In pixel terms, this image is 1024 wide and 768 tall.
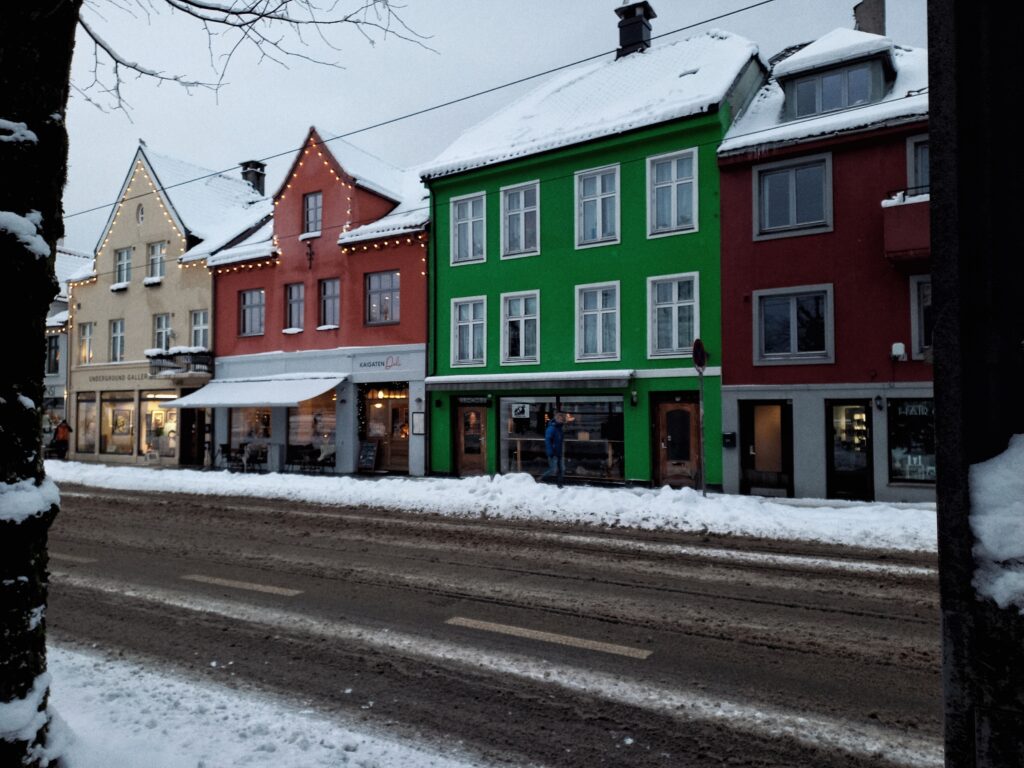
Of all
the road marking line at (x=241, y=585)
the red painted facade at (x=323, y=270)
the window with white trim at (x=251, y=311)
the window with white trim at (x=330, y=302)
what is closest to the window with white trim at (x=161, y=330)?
the red painted facade at (x=323, y=270)

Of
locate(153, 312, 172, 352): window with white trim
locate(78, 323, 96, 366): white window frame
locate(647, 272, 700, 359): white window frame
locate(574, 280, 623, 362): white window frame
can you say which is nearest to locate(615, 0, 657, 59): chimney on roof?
locate(574, 280, 623, 362): white window frame

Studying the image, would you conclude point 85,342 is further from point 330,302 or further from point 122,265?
point 330,302

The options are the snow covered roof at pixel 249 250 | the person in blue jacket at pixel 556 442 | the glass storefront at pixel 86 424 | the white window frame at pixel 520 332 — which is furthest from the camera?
the glass storefront at pixel 86 424

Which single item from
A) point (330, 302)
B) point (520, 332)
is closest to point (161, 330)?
point (330, 302)

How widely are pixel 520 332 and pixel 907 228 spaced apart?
10318mm

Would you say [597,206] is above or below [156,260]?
below

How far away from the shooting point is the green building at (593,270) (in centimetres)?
1811

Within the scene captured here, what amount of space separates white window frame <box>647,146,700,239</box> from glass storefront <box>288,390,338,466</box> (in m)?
12.0

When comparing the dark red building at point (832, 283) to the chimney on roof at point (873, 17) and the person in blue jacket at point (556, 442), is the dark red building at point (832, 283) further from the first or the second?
the person in blue jacket at point (556, 442)

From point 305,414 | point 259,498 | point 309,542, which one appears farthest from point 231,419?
point 309,542

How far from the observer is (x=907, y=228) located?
14.7m

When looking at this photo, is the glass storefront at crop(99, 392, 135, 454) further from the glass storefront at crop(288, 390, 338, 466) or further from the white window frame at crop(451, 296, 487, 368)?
the white window frame at crop(451, 296, 487, 368)

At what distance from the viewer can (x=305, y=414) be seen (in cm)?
2470

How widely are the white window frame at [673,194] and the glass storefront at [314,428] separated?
12.0 m
